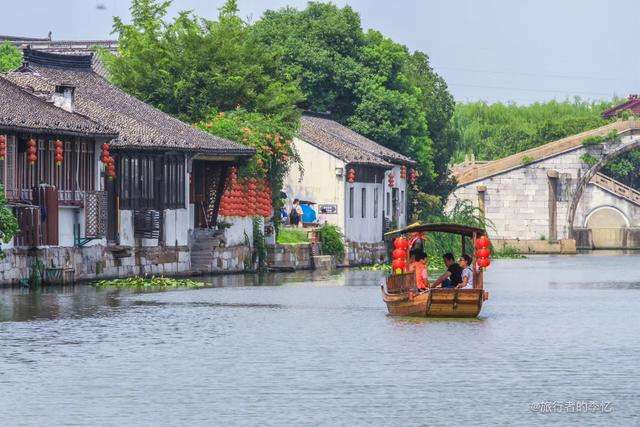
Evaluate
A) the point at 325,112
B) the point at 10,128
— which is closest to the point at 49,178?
the point at 10,128

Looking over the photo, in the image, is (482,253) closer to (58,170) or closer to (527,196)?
(58,170)

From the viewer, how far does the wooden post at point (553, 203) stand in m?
96.8

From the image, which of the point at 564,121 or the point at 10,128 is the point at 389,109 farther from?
the point at 564,121

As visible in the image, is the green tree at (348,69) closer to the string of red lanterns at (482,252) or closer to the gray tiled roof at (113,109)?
the gray tiled roof at (113,109)

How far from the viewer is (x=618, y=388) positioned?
76.3 ft

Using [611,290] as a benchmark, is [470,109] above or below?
above

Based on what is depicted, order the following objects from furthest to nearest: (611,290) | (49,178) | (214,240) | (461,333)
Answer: (214,240) < (611,290) < (49,178) < (461,333)

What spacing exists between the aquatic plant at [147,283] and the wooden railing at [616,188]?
57.9 m

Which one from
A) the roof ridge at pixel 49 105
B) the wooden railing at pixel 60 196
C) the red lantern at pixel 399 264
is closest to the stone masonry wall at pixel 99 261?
the wooden railing at pixel 60 196

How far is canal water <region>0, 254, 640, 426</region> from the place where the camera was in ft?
69.8

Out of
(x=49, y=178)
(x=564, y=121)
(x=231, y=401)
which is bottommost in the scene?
(x=231, y=401)

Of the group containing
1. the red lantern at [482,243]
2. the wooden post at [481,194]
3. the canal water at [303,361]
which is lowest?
the canal water at [303,361]

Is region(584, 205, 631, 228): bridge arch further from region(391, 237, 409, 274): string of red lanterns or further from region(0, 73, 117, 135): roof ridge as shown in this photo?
region(391, 237, 409, 274): string of red lanterns

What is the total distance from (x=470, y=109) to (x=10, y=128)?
4285 inches
